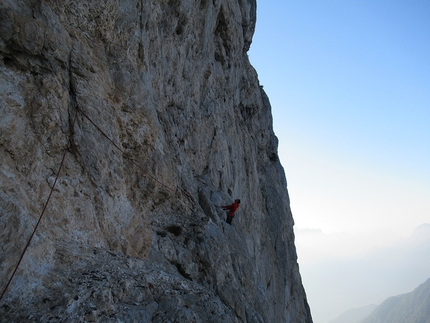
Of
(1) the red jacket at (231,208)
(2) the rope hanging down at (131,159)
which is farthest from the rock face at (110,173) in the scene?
(1) the red jacket at (231,208)

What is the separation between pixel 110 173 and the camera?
30.2 feet

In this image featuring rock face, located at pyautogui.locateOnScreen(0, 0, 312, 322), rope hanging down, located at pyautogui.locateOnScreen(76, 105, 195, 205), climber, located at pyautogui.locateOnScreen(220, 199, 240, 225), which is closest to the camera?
rock face, located at pyautogui.locateOnScreen(0, 0, 312, 322)

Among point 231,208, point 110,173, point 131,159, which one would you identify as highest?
point 131,159

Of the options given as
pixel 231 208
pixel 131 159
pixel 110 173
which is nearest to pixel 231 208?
pixel 231 208

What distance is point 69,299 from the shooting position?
614cm

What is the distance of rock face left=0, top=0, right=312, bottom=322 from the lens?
6.42m

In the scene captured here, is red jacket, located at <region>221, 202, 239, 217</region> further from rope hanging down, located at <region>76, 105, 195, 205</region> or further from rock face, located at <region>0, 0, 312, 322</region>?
rope hanging down, located at <region>76, 105, 195, 205</region>

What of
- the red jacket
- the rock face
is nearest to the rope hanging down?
the rock face

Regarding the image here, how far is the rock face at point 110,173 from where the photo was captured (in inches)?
253

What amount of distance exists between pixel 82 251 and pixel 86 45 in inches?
229

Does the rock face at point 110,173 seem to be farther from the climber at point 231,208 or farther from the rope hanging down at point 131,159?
the climber at point 231,208

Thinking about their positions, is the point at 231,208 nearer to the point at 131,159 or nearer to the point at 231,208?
the point at 231,208

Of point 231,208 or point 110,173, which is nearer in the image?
point 110,173

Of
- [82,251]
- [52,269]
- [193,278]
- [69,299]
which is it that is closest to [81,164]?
[82,251]
